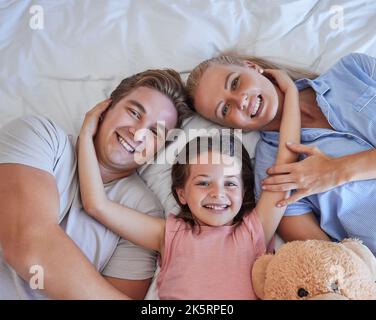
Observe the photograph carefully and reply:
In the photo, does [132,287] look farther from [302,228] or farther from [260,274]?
[302,228]

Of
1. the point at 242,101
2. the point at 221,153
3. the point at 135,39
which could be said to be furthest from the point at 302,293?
the point at 135,39

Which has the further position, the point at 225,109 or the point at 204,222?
the point at 225,109

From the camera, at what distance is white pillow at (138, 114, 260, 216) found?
126 cm

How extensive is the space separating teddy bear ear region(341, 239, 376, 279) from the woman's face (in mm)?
405

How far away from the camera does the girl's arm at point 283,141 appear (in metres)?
1.14

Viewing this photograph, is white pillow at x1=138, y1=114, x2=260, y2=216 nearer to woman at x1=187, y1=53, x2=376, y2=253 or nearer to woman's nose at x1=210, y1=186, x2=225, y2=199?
woman at x1=187, y1=53, x2=376, y2=253

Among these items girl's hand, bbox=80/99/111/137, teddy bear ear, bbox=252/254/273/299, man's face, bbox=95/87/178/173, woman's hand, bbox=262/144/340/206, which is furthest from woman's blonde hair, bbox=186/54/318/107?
teddy bear ear, bbox=252/254/273/299

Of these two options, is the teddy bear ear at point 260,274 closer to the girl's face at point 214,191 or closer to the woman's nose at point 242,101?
the girl's face at point 214,191

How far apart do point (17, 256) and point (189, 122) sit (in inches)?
24.3

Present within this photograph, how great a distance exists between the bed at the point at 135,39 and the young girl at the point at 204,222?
26 centimetres

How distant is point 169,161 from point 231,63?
13.0 inches

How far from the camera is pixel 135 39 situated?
1.50m

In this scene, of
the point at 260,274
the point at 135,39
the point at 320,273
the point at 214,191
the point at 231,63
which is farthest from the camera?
the point at 135,39

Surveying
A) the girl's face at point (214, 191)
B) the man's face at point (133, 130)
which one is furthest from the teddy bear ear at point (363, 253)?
the man's face at point (133, 130)
